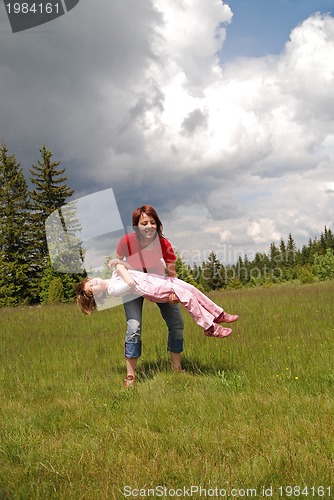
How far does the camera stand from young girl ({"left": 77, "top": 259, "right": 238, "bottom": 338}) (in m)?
3.97

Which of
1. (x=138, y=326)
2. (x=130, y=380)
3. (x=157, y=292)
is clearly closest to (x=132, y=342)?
(x=138, y=326)

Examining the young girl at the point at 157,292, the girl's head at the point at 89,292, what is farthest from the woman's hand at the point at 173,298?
the girl's head at the point at 89,292

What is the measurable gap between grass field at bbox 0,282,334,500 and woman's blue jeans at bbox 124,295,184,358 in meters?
0.34

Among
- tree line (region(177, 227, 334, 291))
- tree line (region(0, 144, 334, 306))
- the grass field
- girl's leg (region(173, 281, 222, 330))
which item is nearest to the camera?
the grass field

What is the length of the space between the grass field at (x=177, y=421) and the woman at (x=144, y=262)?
1.02 ft

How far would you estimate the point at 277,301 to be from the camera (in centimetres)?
934

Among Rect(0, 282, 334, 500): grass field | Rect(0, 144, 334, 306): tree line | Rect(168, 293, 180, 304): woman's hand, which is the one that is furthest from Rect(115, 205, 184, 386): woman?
Rect(0, 144, 334, 306): tree line

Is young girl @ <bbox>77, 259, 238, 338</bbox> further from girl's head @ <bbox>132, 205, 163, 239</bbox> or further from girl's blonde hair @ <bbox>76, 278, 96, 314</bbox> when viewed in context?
girl's head @ <bbox>132, 205, 163, 239</bbox>

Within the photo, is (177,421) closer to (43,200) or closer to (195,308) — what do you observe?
(195,308)

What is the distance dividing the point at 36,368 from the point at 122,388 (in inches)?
66.4

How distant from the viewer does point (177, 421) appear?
9.85 ft

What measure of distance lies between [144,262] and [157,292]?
440mm

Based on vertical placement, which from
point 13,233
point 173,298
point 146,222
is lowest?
point 173,298

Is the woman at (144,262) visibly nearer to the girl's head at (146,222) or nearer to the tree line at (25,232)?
the girl's head at (146,222)
